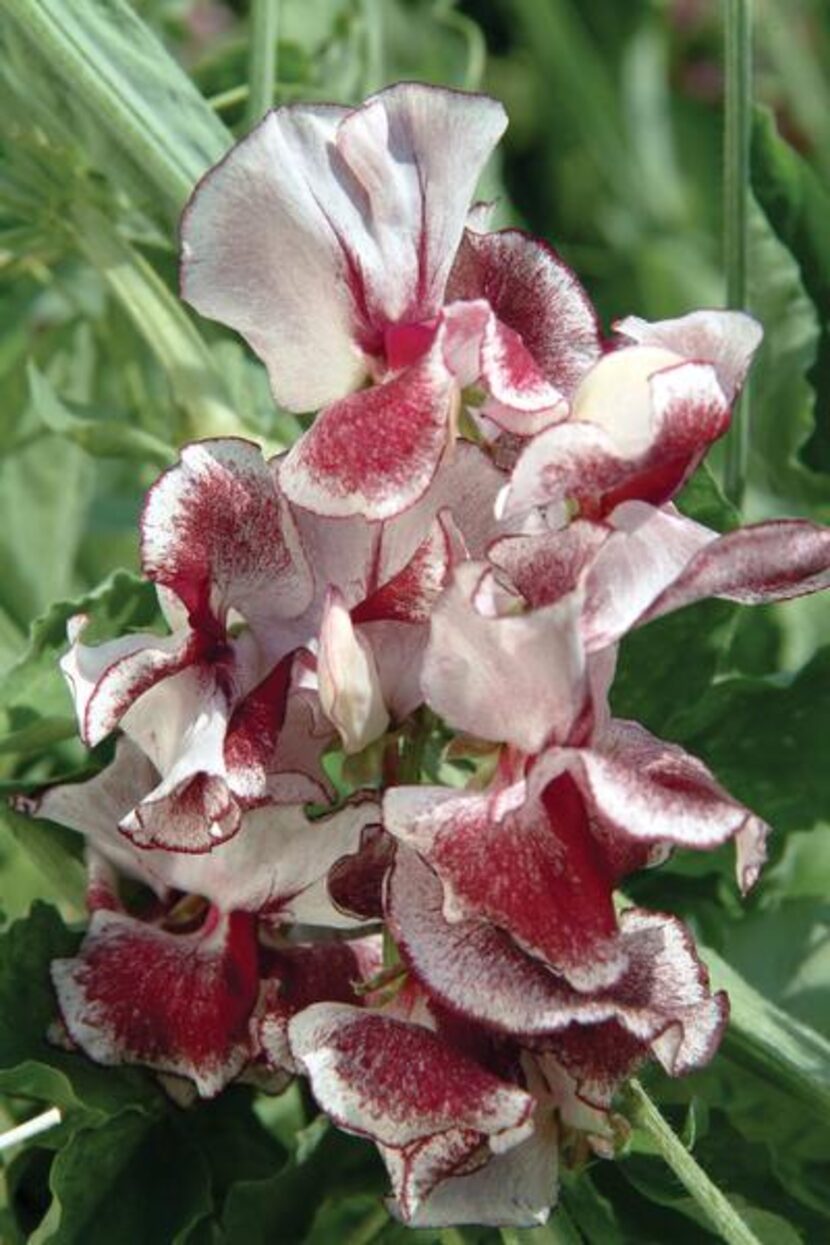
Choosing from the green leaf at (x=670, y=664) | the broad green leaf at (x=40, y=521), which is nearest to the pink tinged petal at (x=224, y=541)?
the green leaf at (x=670, y=664)

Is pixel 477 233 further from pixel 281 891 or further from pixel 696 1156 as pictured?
pixel 696 1156

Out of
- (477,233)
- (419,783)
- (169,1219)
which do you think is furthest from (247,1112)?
(477,233)

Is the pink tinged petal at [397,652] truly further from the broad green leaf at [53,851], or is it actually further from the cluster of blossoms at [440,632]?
the broad green leaf at [53,851]

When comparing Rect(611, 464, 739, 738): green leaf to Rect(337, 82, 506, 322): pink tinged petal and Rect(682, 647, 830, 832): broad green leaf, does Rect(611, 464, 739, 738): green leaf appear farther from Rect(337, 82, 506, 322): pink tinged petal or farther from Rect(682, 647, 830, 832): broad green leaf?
Rect(337, 82, 506, 322): pink tinged petal

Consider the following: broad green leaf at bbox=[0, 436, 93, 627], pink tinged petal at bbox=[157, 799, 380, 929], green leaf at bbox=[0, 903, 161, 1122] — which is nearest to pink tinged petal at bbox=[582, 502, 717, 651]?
pink tinged petal at bbox=[157, 799, 380, 929]

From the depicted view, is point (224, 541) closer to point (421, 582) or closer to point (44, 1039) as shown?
point (421, 582)

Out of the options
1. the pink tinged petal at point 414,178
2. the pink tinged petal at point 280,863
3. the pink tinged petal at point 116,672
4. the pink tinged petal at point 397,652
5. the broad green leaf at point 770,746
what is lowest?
the broad green leaf at point 770,746
